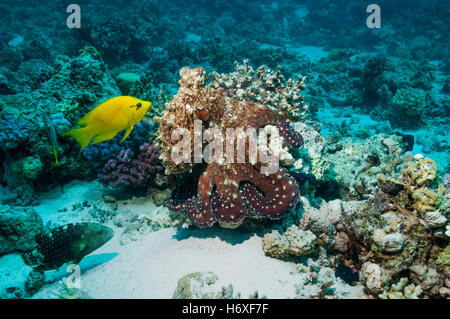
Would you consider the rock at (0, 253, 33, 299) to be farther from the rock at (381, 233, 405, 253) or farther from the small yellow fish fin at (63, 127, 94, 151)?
the rock at (381, 233, 405, 253)

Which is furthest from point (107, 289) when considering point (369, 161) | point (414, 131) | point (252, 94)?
point (414, 131)

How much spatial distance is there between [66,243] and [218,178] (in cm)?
216

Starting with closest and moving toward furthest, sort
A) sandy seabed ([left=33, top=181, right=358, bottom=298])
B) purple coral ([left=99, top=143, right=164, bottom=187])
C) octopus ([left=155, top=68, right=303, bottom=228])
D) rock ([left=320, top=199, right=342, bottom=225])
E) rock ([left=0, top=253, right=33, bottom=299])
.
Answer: sandy seabed ([left=33, top=181, right=358, bottom=298]) → octopus ([left=155, top=68, right=303, bottom=228]) → rock ([left=0, top=253, right=33, bottom=299]) → rock ([left=320, top=199, right=342, bottom=225]) → purple coral ([left=99, top=143, right=164, bottom=187])

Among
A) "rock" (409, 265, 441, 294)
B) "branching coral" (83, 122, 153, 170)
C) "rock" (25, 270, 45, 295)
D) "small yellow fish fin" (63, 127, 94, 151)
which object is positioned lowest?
"rock" (25, 270, 45, 295)

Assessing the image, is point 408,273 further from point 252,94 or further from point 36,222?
point 36,222

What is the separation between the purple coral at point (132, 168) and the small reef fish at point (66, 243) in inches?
65.1

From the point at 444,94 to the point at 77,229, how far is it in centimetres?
1710

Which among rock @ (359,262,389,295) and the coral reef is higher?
the coral reef

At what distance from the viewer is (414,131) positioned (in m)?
10.1

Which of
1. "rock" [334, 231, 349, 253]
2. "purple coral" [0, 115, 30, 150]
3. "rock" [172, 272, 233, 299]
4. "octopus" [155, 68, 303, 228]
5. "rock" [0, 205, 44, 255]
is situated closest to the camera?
"rock" [172, 272, 233, 299]

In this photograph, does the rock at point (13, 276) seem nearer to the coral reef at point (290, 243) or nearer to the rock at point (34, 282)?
the rock at point (34, 282)

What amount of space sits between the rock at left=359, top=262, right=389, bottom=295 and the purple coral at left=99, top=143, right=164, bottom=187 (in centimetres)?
375

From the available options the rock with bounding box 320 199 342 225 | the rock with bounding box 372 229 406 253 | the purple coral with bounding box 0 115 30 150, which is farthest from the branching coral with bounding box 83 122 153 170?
the rock with bounding box 372 229 406 253

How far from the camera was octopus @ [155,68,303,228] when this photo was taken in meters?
2.94
